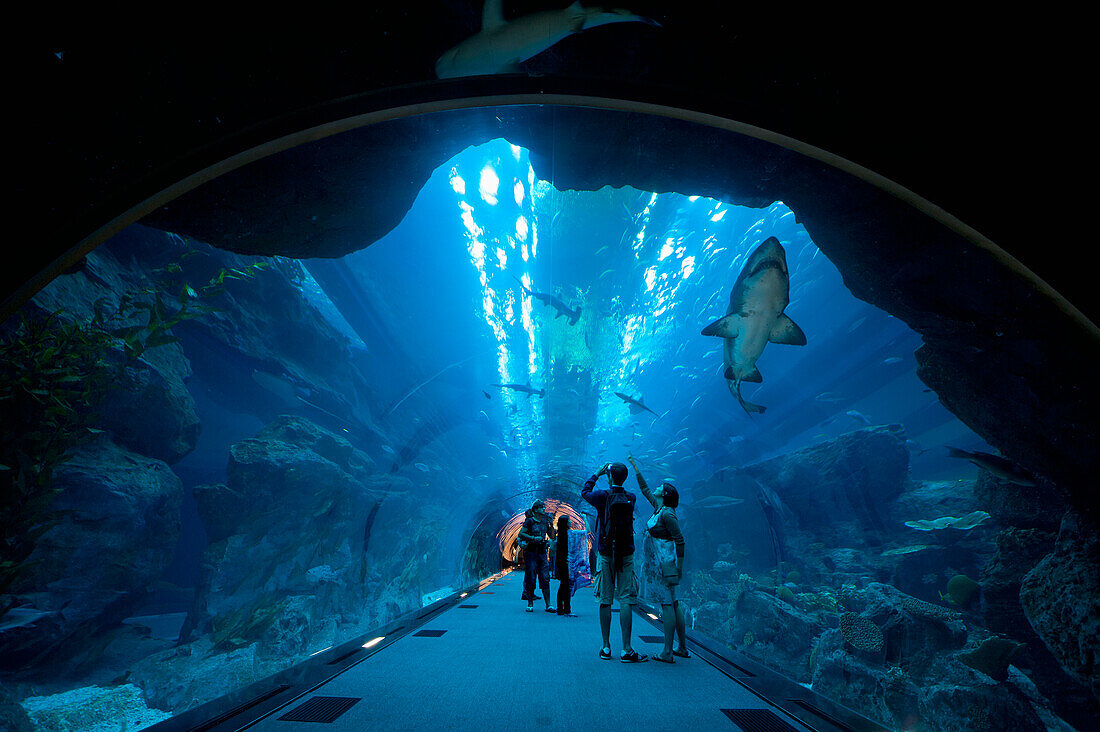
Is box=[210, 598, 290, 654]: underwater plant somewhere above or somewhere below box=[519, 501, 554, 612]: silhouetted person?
below

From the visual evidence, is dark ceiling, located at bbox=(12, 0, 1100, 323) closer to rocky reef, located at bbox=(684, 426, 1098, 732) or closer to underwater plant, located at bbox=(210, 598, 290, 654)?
rocky reef, located at bbox=(684, 426, 1098, 732)

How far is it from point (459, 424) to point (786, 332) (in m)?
19.3

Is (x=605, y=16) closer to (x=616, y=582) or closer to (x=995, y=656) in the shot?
(x=616, y=582)

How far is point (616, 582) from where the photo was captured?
479 centimetres

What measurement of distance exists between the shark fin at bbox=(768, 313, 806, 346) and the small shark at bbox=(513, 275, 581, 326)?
270 inches

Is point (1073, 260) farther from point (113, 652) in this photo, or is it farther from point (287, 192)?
point (113, 652)

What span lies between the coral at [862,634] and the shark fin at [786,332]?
891cm

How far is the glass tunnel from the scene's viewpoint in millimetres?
4746

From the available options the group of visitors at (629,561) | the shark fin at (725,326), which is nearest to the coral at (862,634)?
the group of visitors at (629,561)

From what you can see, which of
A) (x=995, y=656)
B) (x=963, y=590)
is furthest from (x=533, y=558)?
(x=963, y=590)

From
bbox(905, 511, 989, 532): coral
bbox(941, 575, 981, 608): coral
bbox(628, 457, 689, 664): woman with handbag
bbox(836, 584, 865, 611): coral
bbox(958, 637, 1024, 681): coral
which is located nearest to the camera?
bbox(628, 457, 689, 664): woman with handbag

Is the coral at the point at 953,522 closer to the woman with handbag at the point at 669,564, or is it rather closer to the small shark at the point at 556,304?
the small shark at the point at 556,304

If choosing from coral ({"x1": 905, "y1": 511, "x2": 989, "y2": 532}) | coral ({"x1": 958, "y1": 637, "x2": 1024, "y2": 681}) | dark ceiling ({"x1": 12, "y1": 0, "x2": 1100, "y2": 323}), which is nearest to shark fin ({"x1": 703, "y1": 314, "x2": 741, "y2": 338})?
dark ceiling ({"x1": 12, "y1": 0, "x2": 1100, "y2": 323})

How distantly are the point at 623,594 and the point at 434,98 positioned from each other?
5.19 meters
